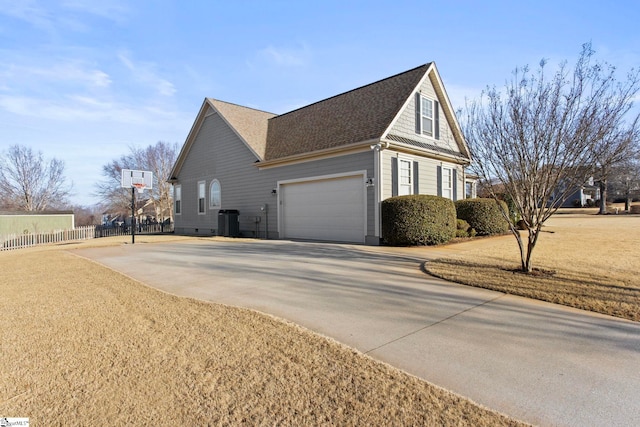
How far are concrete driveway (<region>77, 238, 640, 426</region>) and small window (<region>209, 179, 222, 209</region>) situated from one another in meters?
12.2

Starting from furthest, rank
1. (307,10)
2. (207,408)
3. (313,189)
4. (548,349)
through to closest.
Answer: (313,189), (307,10), (548,349), (207,408)

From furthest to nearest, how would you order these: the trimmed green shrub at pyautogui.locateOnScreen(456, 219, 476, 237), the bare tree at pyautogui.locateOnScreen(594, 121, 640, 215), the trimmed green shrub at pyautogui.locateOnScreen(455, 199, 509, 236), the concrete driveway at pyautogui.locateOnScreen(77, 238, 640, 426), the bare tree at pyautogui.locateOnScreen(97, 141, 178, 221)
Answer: the bare tree at pyautogui.locateOnScreen(97, 141, 178, 221)
the trimmed green shrub at pyautogui.locateOnScreen(455, 199, 509, 236)
the trimmed green shrub at pyautogui.locateOnScreen(456, 219, 476, 237)
the bare tree at pyautogui.locateOnScreen(594, 121, 640, 215)
the concrete driveway at pyautogui.locateOnScreen(77, 238, 640, 426)

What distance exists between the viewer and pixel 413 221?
11305 millimetres

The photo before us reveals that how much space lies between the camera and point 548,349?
336cm

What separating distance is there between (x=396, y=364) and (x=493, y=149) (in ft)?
18.9

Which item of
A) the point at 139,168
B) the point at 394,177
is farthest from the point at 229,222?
the point at 139,168

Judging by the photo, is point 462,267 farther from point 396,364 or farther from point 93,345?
point 93,345

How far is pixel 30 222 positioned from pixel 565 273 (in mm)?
38452

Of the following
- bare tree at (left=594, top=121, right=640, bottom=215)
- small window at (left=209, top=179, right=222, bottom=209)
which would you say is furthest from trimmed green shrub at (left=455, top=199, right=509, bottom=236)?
small window at (left=209, top=179, right=222, bottom=209)

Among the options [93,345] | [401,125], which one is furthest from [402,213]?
[93,345]

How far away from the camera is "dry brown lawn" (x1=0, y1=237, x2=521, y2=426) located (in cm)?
229

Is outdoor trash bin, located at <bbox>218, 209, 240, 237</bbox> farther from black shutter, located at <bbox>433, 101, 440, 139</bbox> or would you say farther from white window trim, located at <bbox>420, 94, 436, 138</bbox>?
black shutter, located at <bbox>433, 101, 440, 139</bbox>

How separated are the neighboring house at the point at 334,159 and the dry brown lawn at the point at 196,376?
28.7 ft

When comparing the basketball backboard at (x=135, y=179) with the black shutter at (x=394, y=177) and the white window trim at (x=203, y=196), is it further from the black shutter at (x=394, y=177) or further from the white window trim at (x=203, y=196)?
the black shutter at (x=394, y=177)
